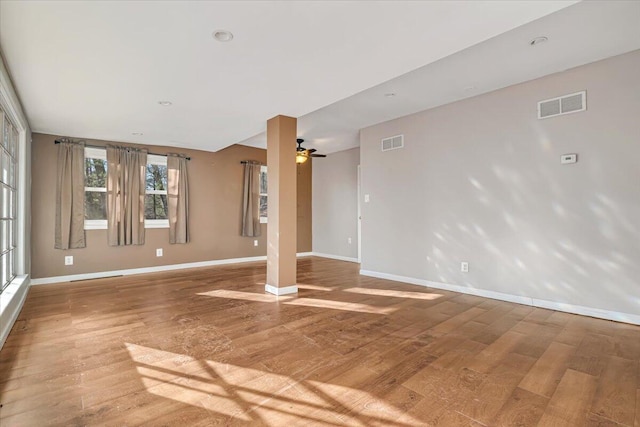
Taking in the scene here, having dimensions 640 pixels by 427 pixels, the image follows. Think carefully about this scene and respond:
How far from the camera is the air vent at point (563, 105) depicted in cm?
326

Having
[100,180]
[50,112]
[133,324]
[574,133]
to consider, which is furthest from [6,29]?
[574,133]

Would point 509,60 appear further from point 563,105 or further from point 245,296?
point 245,296

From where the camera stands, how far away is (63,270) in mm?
5039

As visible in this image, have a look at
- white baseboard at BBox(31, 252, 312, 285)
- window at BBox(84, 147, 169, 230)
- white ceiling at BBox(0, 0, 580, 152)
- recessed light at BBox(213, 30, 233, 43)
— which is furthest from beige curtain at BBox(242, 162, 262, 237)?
recessed light at BBox(213, 30, 233, 43)

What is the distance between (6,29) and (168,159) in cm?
386

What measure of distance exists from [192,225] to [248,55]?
14.9 feet

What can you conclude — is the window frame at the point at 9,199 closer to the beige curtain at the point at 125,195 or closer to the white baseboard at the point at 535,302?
the beige curtain at the point at 125,195

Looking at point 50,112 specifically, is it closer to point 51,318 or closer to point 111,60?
point 111,60

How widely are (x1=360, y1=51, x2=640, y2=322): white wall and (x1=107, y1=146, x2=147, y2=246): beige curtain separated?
4.44 meters

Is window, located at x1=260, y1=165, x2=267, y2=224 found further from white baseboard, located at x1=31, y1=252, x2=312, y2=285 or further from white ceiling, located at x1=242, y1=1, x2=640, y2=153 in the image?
white ceiling, located at x1=242, y1=1, x2=640, y2=153

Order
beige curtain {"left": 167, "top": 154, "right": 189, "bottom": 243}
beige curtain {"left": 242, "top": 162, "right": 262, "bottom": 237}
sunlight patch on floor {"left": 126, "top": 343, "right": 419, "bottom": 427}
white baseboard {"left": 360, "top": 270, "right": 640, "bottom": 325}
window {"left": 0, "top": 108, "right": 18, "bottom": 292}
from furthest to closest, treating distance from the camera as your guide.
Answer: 1. beige curtain {"left": 242, "top": 162, "right": 262, "bottom": 237}
2. beige curtain {"left": 167, "top": 154, "right": 189, "bottom": 243}
3. window {"left": 0, "top": 108, "right": 18, "bottom": 292}
4. white baseboard {"left": 360, "top": 270, "right": 640, "bottom": 325}
5. sunlight patch on floor {"left": 126, "top": 343, "right": 419, "bottom": 427}

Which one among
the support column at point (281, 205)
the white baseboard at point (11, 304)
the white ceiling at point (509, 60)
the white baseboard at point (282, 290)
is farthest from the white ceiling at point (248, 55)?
the white baseboard at point (282, 290)

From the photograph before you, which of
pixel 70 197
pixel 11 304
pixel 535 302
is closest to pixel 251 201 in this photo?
pixel 70 197

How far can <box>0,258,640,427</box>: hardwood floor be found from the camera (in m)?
1.67
